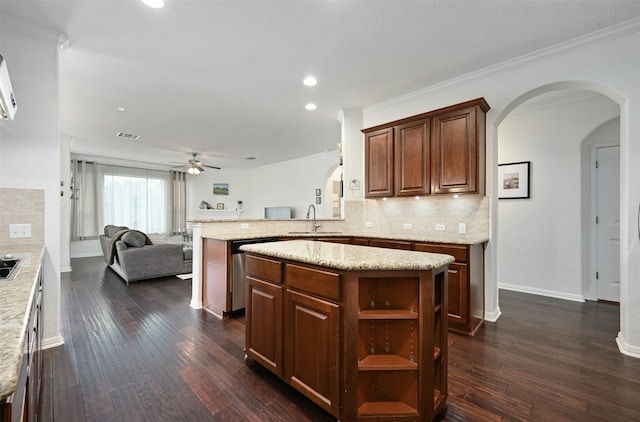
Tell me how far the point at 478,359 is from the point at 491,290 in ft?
3.53

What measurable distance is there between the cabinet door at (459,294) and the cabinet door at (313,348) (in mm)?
1791

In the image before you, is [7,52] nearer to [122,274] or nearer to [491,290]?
[122,274]

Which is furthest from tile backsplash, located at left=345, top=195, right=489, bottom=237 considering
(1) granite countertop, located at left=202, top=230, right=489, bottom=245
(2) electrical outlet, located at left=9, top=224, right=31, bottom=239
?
(2) electrical outlet, located at left=9, top=224, right=31, bottom=239

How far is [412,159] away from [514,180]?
6.36 ft

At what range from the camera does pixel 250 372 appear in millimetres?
2180

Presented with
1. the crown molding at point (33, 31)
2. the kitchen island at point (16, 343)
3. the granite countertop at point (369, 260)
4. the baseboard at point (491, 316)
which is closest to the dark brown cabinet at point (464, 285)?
the baseboard at point (491, 316)

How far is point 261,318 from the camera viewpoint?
2102 mm

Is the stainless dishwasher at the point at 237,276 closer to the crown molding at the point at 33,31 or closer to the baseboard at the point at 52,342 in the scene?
the baseboard at the point at 52,342

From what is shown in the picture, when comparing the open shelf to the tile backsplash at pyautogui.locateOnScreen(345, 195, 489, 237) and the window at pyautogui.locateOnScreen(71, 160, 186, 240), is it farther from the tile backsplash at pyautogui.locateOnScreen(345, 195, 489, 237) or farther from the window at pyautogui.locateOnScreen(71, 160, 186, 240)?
the window at pyautogui.locateOnScreen(71, 160, 186, 240)

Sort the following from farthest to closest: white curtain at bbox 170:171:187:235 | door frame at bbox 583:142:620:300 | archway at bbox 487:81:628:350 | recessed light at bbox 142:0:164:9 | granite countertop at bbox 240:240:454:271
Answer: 1. white curtain at bbox 170:171:187:235
2. door frame at bbox 583:142:620:300
3. archway at bbox 487:81:628:350
4. recessed light at bbox 142:0:164:9
5. granite countertop at bbox 240:240:454:271

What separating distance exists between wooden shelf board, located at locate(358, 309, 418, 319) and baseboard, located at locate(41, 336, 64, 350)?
2764mm

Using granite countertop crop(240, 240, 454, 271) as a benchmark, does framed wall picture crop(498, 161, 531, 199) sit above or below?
above

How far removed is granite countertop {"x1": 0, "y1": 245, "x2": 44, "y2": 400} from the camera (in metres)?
0.60

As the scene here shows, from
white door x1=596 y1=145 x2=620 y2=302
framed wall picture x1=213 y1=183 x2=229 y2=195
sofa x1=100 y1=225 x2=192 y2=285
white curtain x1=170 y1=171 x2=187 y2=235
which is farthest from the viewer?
framed wall picture x1=213 y1=183 x2=229 y2=195
